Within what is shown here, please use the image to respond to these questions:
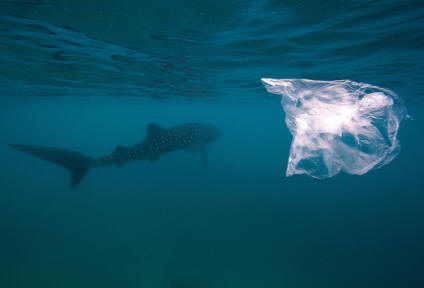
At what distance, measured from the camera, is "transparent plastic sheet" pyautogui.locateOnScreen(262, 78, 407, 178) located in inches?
155

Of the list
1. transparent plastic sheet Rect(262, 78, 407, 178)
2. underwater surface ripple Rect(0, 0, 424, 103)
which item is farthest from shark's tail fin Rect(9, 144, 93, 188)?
transparent plastic sheet Rect(262, 78, 407, 178)

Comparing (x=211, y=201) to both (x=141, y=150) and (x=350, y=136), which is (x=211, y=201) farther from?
(x=350, y=136)

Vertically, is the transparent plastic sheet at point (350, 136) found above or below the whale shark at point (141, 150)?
above

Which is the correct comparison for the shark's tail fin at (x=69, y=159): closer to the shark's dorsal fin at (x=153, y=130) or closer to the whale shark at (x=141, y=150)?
the whale shark at (x=141, y=150)

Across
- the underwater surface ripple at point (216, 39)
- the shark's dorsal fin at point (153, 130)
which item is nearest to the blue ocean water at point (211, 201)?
the underwater surface ripple at point (216, 39)

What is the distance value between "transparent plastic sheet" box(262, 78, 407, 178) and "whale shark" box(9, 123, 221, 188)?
26.3 feet

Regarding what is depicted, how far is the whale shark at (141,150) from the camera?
27.5ft

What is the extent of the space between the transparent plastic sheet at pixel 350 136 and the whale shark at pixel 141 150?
8.01 meters

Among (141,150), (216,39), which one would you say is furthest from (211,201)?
(216,39)

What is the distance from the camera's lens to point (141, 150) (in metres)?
10.6

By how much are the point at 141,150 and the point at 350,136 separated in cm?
895

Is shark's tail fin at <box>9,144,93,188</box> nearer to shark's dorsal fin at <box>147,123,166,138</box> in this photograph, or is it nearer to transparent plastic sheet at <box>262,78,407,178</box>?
shark's dorsal fin at <box>147,123,166,138</box>

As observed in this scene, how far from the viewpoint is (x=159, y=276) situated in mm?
10039

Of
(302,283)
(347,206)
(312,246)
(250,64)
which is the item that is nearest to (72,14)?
(250,64)
